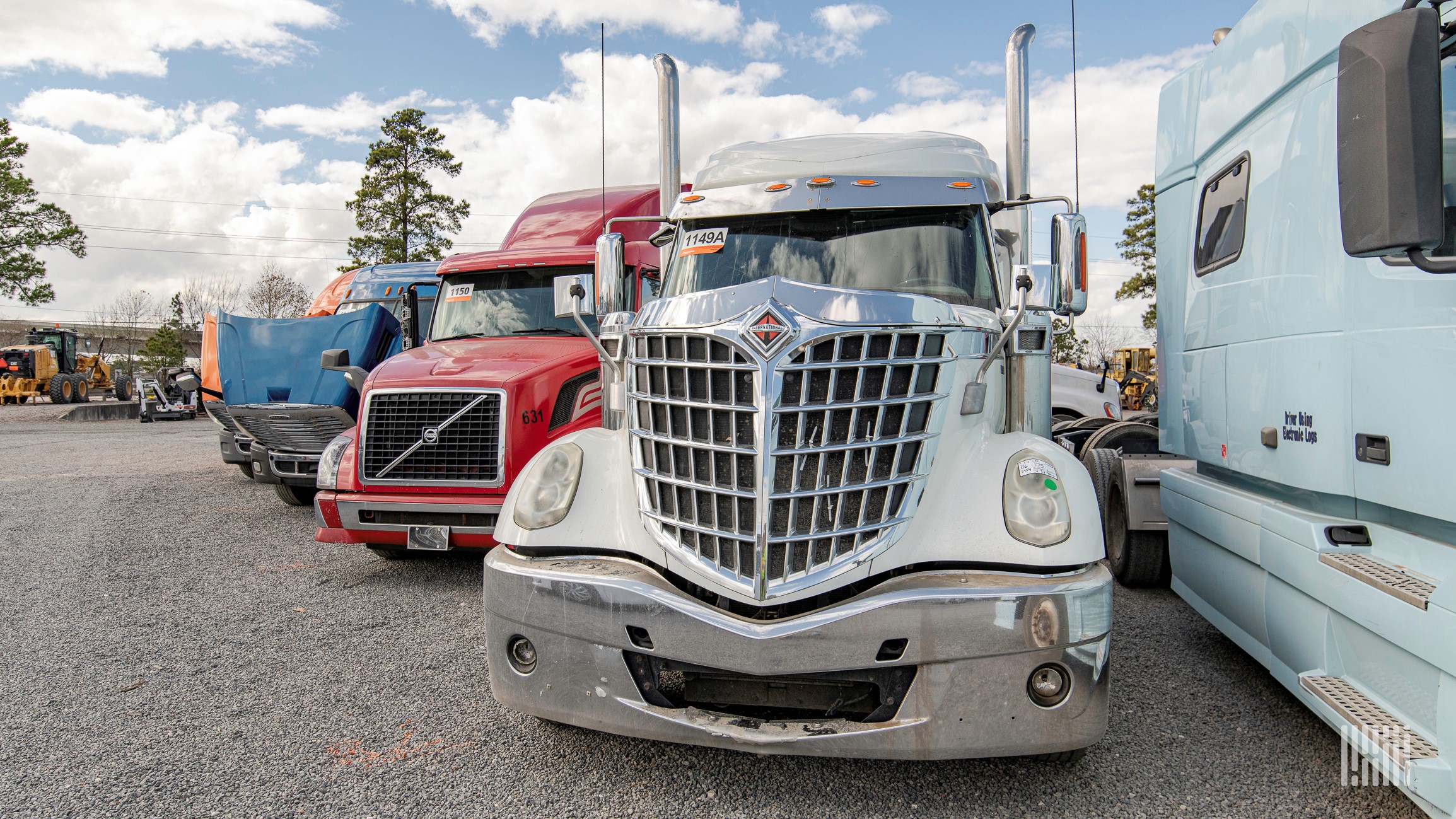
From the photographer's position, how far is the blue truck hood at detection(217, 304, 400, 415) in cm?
866

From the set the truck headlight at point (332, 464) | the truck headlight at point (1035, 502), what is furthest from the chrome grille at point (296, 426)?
the truck headlight at point (1035, 502)

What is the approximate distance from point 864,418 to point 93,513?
376 inches

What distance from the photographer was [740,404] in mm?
3061

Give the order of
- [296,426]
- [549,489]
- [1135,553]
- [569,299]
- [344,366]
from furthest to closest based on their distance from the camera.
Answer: [296,426], [344,366], [1135,553], [569,299], [549,489]

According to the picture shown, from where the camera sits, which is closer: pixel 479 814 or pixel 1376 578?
pixel 1376 578

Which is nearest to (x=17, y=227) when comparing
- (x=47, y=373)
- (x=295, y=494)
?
(x=47, y=373)

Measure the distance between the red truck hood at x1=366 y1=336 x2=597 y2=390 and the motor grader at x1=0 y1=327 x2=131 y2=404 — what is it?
35751 millimetres

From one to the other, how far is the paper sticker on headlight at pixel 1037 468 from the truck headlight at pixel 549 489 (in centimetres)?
170

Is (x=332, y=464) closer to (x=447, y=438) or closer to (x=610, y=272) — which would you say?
(x=447, y=438)

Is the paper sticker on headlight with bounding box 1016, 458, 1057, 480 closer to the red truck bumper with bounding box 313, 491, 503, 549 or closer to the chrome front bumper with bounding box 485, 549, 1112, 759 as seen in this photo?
the chrome front bumper with bounding box 485, 549, 1112, 759

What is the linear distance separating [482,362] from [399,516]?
1.31m

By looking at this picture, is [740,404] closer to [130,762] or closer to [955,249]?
[955,249]

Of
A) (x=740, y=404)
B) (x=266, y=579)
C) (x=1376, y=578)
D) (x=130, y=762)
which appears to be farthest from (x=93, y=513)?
(x=1376, y=578)

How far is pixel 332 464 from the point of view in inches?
252
